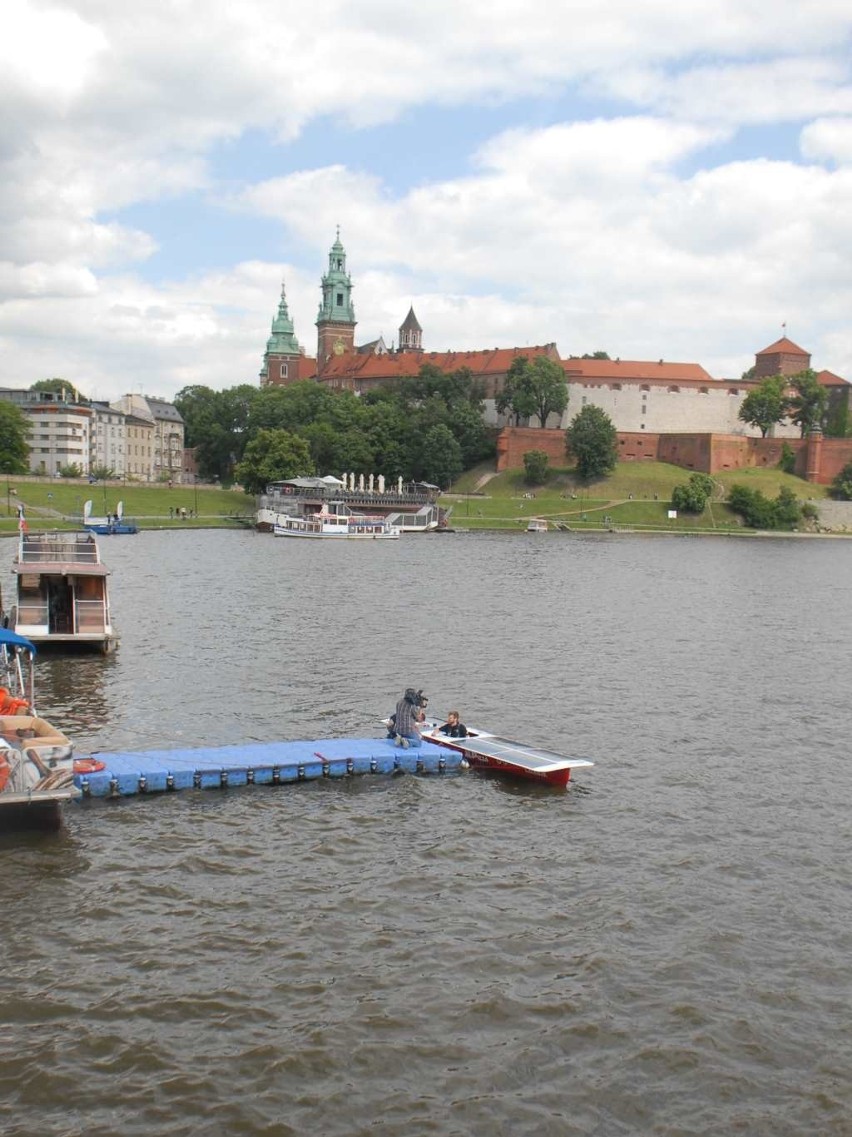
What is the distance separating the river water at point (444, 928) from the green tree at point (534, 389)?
12507 cm

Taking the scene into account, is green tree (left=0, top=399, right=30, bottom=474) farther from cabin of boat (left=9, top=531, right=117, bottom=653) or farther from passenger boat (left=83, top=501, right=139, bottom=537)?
cabin of boat (left=9, top=531, right=117, bottom=653)

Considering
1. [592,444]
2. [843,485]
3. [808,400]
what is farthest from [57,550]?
[808,400]

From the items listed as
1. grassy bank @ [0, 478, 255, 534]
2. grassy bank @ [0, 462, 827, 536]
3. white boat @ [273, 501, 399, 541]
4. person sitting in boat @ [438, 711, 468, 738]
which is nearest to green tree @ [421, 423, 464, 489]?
grassy bank @ [0, 462, 827, 536]

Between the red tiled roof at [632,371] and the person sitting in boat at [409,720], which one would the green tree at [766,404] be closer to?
the red tiled roof at [632,371]

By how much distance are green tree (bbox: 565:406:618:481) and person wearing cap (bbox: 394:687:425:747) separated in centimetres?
12302

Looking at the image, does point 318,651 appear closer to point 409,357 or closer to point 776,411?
point 776,411

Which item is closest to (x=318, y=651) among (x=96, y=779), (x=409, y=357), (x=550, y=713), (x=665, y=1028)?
(x=550, y=713)

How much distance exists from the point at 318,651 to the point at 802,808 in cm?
2175

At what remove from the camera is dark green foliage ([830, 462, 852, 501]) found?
A: 14943 cm

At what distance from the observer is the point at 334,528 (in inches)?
4461

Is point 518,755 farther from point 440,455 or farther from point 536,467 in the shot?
point 536,467

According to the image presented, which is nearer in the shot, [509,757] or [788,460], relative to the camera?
[509,757]

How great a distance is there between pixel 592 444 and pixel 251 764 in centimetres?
12662

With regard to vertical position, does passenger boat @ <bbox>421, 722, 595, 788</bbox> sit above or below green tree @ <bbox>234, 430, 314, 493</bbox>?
below
